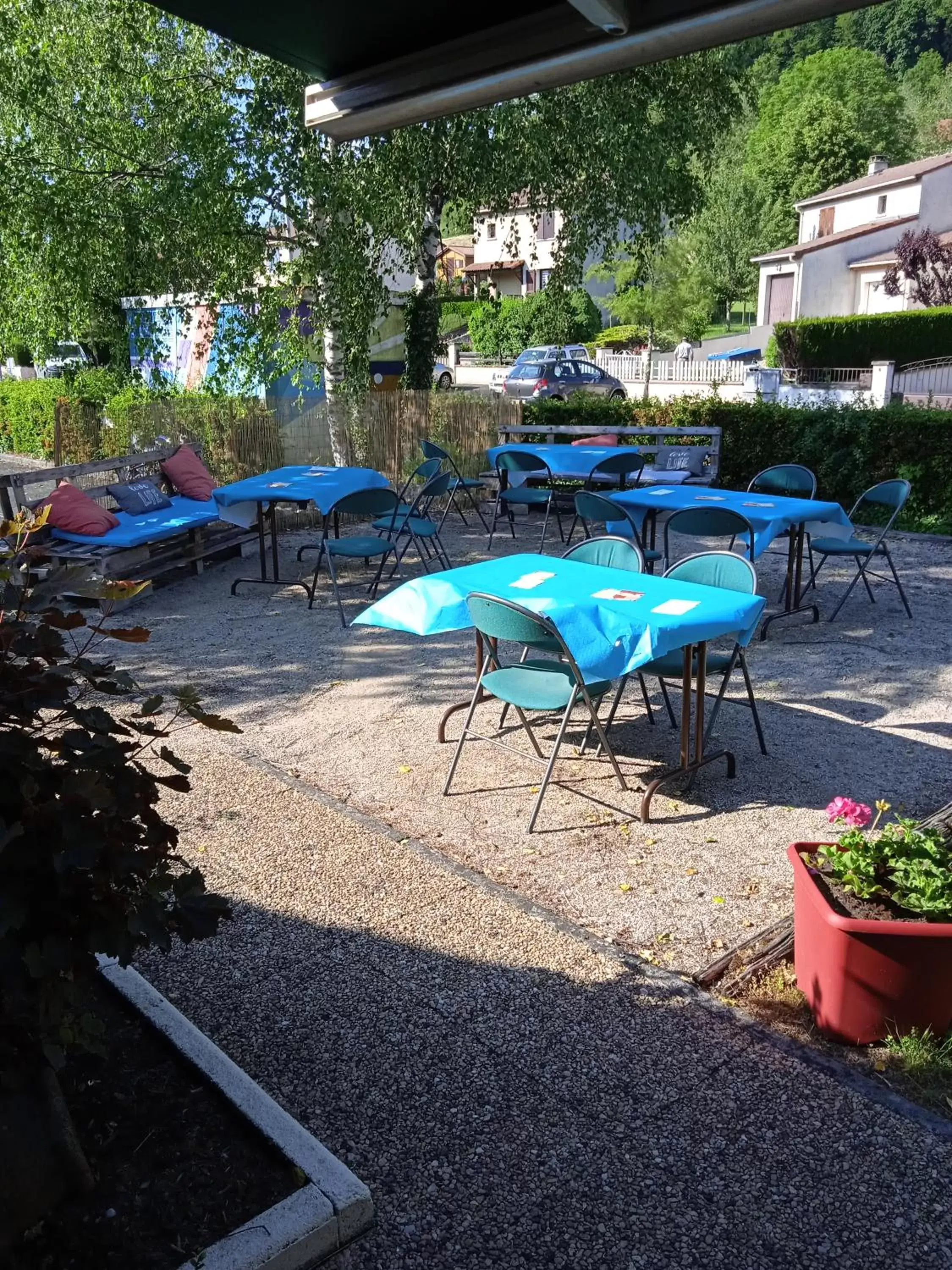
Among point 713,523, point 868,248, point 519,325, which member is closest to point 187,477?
point 713,523

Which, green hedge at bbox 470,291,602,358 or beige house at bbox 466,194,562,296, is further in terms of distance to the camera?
beige house at bbox 466,194,562,296

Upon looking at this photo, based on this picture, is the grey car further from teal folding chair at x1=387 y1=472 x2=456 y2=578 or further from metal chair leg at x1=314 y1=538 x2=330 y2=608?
metal chair leg at x1=314 y1=538 x2=330 y2=608

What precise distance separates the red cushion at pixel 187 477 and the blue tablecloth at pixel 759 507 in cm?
419

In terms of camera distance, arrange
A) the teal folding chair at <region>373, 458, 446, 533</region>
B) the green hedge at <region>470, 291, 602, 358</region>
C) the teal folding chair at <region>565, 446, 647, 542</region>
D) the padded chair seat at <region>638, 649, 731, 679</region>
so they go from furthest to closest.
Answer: the green hedge at <region>470, 291, 602, 358</region>, the teal folding chair at <region>565, 446, 647, 542</region>, the teal folding chair at <region>373, 458, 446, 533</region>, the padded chair seat at <region>638, 649, 731, 679</region>

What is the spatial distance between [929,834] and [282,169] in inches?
391

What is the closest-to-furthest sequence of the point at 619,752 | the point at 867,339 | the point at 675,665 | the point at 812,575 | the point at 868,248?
the point at 675,665, the point at 619,752, the point at 812,575, the point at 867,339, the point at 868,248

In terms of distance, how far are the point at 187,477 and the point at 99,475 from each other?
2255 mm

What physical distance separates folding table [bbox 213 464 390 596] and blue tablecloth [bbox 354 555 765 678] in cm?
335

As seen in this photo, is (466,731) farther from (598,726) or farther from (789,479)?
(789,479)

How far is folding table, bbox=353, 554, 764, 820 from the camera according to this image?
4.18 metres

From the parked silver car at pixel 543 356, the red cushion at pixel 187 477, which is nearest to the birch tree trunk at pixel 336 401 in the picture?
the red cushion at pixel 187 477

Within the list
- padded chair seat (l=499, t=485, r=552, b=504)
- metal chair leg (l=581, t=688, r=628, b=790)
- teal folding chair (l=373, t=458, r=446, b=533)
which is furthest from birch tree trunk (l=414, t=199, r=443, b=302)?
metal chair leg (l=581, t=688, r=628, b=790)

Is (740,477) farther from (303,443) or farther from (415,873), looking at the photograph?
(415,873)

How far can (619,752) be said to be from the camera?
17.4ft
